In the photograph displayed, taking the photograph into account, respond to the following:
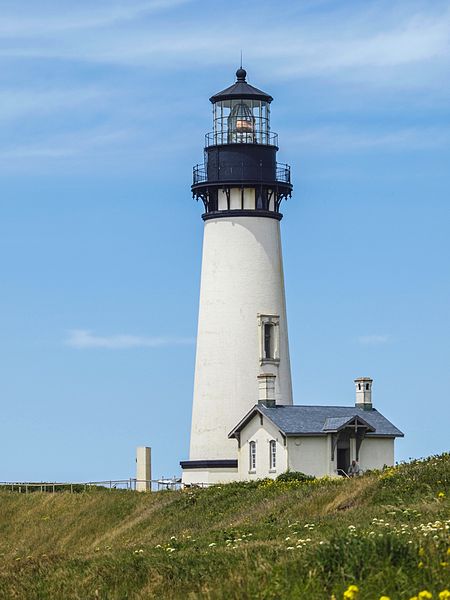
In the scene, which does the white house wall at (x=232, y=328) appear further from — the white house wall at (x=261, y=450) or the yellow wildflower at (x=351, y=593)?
the yellow wildflower at (x=351, y=593)

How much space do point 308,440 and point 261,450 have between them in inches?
70.7

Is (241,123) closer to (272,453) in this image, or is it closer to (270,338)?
(270,338)

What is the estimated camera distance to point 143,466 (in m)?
52.9

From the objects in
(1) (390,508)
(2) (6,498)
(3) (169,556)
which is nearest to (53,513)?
(2) (6,498)

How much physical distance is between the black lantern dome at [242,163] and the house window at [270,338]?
420 centimetres

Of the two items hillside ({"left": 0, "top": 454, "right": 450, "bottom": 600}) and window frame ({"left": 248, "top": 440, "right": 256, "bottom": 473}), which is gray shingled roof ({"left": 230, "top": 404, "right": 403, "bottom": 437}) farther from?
hillside ({"left": 0, "top": 454, "right": 450, "bottom": 600})

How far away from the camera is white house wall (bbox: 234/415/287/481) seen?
47875 mm

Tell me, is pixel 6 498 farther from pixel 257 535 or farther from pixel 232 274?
pixel 257 535

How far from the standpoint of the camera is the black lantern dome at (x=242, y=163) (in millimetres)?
51750

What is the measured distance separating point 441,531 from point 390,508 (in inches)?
240

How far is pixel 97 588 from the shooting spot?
17016mm

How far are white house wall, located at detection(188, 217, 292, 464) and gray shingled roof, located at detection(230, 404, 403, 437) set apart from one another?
50.3 inches

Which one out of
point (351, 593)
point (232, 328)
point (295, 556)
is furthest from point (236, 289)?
point (351, 593)

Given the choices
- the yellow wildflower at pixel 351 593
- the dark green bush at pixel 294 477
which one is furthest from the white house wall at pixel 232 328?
the yellow wildflower at pixel 351 593
